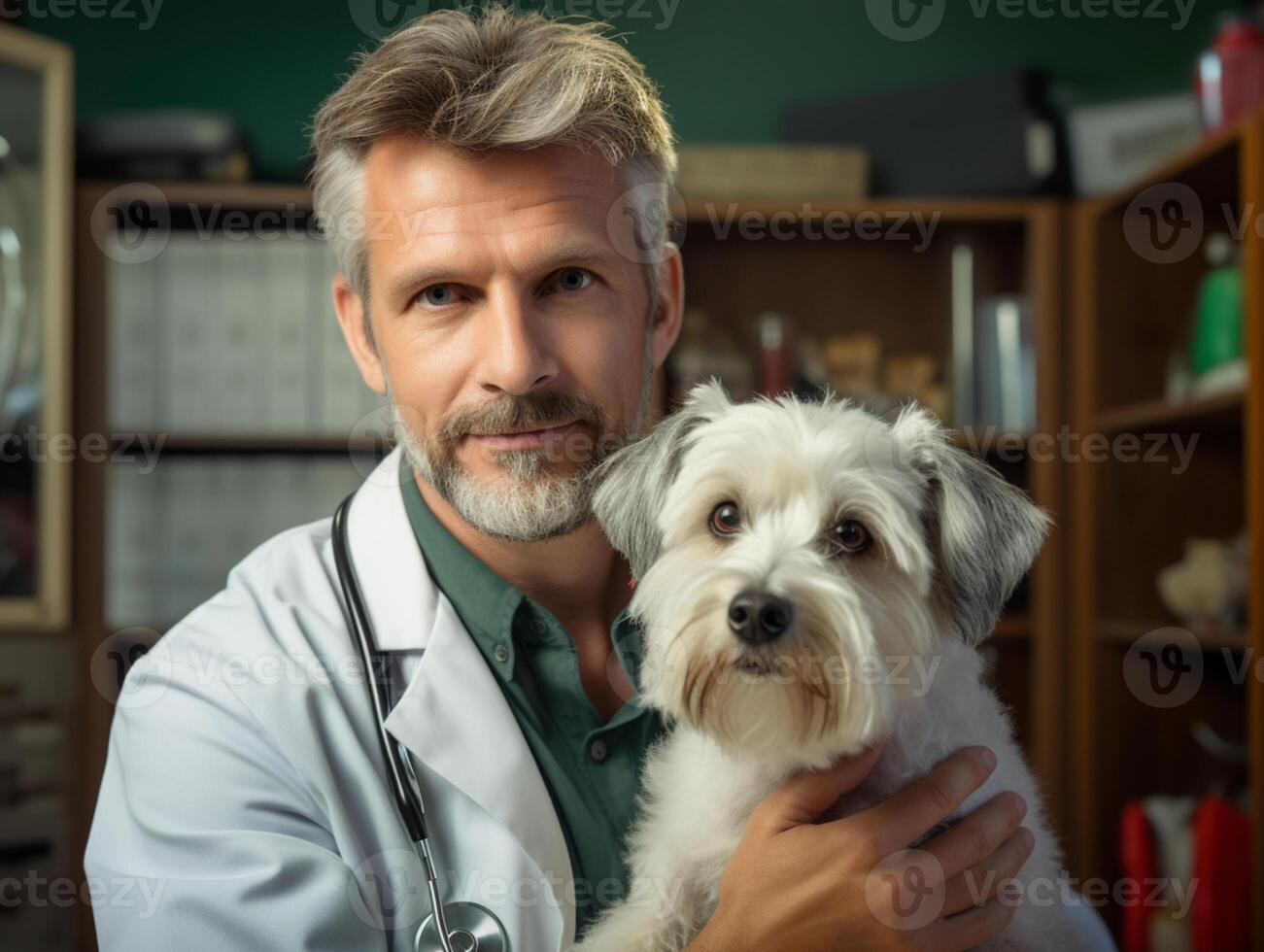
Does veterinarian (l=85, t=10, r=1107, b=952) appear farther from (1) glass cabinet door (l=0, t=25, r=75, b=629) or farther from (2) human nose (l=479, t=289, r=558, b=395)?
(1) glass cabinet door (l=0, t=25, r=75, b=629)

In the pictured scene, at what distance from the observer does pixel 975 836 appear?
1.43 metres

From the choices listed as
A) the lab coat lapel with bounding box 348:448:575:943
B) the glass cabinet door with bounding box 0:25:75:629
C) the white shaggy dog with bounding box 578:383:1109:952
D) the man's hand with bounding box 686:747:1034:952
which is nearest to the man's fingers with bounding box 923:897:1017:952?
the man's hand with bounding box 686:747:1034:952

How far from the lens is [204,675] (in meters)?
1.51

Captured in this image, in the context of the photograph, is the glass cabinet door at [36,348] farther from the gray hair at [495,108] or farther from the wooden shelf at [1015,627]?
the wooden shelf at [1015,627]

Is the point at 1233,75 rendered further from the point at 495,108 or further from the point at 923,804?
the point at 923,804

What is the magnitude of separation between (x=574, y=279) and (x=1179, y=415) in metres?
2.32

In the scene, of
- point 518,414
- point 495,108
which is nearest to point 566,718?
point 518,414

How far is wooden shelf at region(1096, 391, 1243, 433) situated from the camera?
3.18m

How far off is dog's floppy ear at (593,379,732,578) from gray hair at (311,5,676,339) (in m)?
0.32

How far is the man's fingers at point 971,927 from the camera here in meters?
1.39

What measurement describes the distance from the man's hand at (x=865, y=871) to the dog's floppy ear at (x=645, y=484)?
1.19 ft

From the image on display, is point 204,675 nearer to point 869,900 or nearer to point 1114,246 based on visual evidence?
point 869,900

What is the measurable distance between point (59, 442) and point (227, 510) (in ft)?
1.69

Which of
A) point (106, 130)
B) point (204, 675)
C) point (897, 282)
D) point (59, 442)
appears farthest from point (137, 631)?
point (897, 282)
